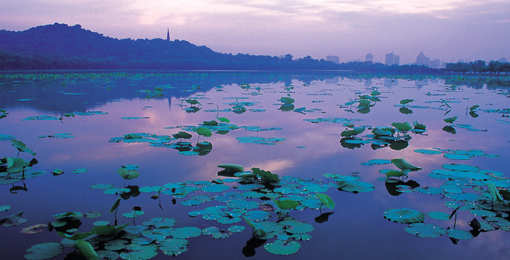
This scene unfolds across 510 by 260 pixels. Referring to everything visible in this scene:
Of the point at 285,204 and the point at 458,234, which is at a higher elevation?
the point at 285,204

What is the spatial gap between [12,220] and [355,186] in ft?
11.0

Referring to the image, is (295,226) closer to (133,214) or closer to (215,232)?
(215,232)

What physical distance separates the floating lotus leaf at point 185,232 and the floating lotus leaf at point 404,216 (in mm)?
1743

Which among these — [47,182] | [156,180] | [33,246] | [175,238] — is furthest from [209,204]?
[47,182]

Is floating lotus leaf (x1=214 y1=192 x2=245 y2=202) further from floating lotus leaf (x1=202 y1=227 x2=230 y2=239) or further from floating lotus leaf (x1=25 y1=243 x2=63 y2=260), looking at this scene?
floating lotus leaf (x1=25 y1=243 x2=63 y2=260)

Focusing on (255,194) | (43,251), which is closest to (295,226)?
(255,194)

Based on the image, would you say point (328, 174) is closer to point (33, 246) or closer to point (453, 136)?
point (33, 246)

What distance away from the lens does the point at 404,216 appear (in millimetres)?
3121

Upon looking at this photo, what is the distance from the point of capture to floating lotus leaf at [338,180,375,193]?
3842mm

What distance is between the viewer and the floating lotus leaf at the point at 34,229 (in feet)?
9.05

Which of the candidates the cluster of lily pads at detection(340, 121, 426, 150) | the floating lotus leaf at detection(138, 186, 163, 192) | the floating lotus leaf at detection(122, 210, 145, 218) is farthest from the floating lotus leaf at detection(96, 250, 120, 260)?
the cluster of lily pads at detection(340, 121, 426, 150)

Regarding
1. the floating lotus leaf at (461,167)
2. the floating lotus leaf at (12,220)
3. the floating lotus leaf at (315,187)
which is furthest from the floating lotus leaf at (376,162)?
the floating lotus leaf at (12,220)

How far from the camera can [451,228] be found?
2.96 m

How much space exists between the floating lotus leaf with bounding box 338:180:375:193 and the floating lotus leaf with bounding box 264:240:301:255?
57.2 inches
